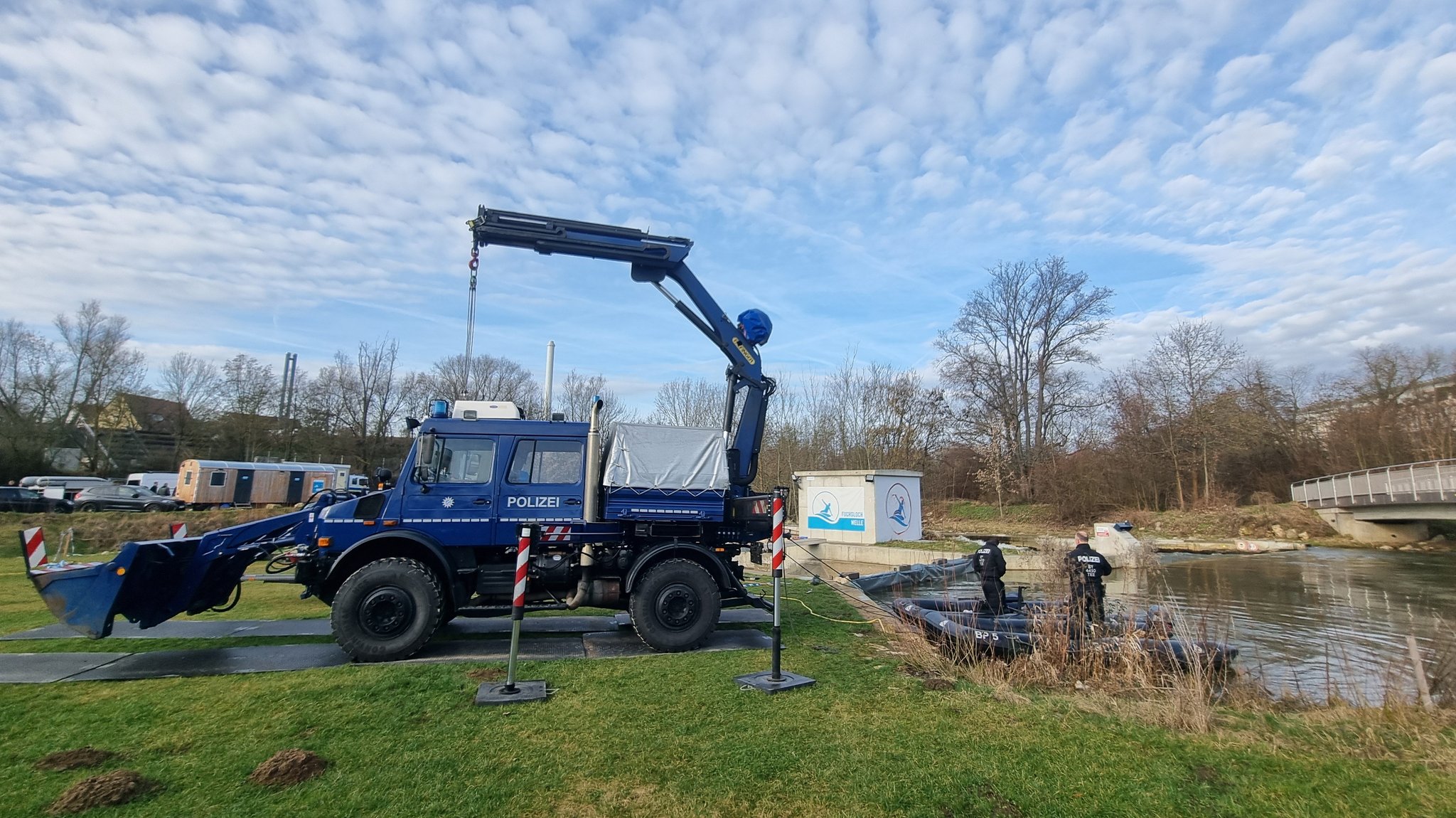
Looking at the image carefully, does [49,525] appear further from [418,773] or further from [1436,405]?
[1436,405]

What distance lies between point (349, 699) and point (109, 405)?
51655 mm

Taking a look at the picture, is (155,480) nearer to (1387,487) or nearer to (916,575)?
(916,575)

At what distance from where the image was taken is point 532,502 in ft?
27.1

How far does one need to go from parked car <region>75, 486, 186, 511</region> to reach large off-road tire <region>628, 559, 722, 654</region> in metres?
34.8

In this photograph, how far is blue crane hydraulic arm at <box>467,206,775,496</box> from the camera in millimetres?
8938

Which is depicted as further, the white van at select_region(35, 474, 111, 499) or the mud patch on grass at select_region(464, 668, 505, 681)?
the white van at select_region(35, 474, 111, 499)

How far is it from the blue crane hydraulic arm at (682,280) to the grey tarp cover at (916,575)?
4.38 meters

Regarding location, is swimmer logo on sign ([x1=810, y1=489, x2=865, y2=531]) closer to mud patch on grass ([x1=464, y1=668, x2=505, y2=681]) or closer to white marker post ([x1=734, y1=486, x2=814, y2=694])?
white marker post ([x1=734, y1=486, x2=814, y2=694])

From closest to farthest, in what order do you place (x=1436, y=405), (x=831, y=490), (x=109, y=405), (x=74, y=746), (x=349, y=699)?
(x=74, y=746) < (x=349, y=699) < (x=831, y=490) < (x=1436, y=405) < (x=109, y=405)

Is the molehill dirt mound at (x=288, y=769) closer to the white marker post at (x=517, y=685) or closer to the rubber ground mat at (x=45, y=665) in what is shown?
the white marker post at (x=517, y=685)

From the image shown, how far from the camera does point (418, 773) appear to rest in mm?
4195

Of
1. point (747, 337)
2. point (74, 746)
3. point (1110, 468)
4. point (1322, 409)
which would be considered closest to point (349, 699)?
point (74, 746)

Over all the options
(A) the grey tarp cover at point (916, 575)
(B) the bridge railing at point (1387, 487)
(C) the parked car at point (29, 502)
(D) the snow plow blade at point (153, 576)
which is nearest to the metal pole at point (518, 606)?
(D) the snow plow blade at point (153, 576)

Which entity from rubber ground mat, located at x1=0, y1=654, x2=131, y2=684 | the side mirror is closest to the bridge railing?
the side mirror
